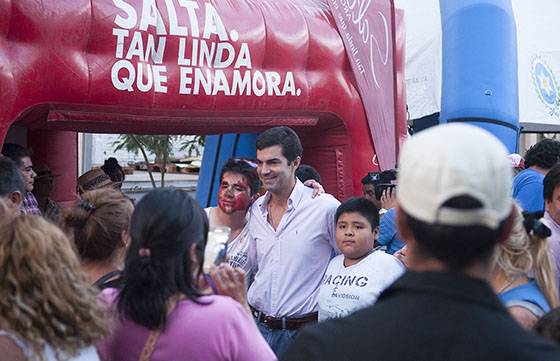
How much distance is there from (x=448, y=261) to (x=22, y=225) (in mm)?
1044

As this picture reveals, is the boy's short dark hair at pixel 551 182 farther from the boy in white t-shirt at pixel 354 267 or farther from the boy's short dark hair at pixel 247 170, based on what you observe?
the boy's short dark hair at pixel 247 170

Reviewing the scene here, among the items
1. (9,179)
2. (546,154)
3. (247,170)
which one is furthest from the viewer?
(546,154)

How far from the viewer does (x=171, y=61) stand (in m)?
4.74

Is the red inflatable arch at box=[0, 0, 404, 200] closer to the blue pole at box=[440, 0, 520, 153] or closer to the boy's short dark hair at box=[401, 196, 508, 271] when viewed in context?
the blue pole at box=[440, 0, 520, 153]

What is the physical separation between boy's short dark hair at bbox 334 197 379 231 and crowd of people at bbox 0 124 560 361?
0.04 ft

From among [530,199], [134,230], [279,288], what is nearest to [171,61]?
[279,288]

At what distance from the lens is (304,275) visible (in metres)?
3.55

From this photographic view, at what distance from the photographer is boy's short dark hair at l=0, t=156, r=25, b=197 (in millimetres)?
3254

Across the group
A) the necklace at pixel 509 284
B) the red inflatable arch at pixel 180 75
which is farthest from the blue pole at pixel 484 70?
the necklace at pixel 509 284

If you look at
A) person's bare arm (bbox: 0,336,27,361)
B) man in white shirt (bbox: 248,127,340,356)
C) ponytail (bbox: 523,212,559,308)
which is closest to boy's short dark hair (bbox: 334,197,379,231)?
man in white shirt (bbox: 248,127,340,356)

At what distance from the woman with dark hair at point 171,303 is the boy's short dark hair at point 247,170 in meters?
1.92

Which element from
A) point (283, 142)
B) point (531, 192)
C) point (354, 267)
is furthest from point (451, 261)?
point (531, 192)

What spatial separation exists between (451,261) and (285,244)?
237cm

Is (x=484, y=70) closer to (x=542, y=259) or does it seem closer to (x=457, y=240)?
(x=542, y=259)
